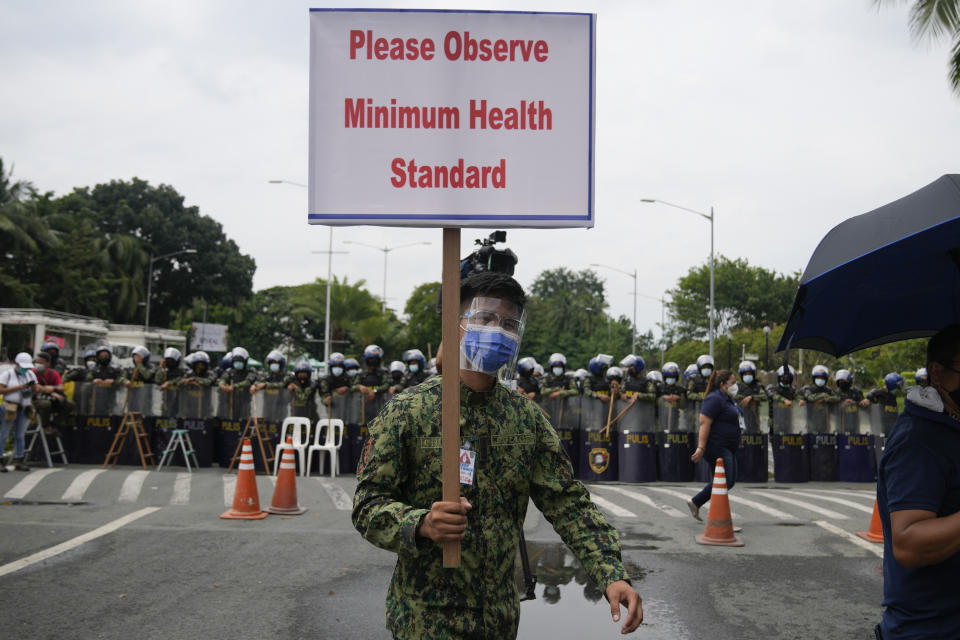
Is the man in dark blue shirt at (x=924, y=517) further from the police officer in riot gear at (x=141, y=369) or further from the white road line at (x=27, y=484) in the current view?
the police officer in riot gear at (x=141, y=369)

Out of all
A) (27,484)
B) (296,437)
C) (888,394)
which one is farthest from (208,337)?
(888,394)

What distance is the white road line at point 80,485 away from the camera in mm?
11258

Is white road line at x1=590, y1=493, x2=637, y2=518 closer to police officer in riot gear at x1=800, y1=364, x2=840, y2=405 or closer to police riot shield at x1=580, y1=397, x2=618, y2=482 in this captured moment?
police riot shield at x1=580, y1=397, x2=618, y2=482

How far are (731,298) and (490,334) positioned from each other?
62937mm

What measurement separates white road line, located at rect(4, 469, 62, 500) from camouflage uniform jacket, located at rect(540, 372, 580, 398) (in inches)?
327

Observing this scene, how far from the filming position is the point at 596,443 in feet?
48.0

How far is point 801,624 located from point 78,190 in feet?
230

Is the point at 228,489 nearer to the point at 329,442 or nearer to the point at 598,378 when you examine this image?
the point at 329,442

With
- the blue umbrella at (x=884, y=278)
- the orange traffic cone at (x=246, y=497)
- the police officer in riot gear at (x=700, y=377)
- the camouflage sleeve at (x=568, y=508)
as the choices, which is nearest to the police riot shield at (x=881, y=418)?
the police officer in riot gear at (x=700, y=377)

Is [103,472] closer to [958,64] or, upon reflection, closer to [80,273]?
[958,64]

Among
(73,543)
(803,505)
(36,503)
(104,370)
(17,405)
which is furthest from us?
(104,370)

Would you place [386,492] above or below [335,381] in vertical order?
below

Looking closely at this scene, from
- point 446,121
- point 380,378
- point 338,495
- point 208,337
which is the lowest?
point 338,495

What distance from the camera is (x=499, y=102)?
9.05 feet
